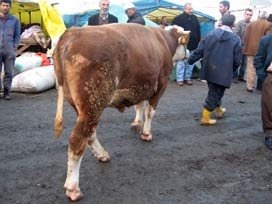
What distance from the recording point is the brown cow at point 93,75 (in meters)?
3.40

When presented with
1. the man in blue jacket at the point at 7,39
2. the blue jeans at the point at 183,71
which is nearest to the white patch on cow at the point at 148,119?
the man in blue jacket at the point at 7,39

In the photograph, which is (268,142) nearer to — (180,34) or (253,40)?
(180,34)

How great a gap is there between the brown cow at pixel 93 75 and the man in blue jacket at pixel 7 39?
3833 millimetres

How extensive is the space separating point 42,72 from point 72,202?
5.39 metres

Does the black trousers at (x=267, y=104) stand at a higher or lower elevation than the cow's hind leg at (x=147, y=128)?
higher

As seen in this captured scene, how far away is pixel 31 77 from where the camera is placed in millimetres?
8062

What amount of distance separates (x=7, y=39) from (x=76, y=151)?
15.4 ft

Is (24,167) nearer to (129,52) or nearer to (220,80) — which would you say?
(129,52)

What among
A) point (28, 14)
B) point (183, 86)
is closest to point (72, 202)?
point (183, 86)

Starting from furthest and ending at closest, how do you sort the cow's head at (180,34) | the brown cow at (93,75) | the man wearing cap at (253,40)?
the man wearing cap at (253,40)
the cow's head at (180,34)
the brown cow at (93,75)

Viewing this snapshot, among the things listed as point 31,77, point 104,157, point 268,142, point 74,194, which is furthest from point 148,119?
point 31,77

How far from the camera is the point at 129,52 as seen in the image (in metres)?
3.98

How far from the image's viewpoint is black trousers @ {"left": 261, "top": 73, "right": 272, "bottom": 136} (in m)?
5.21

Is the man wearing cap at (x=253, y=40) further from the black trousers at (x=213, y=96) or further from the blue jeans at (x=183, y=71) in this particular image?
the black trousers at (x=213, y=96)
